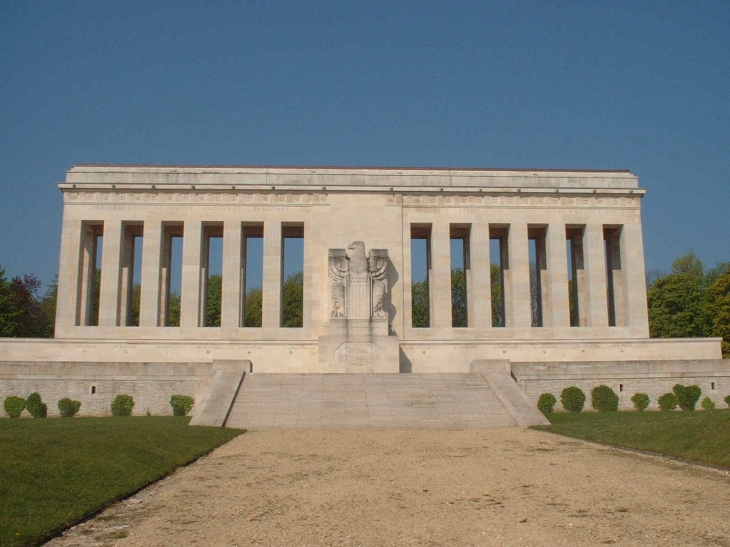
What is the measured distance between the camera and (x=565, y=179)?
41.0 m

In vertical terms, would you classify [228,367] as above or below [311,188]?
below

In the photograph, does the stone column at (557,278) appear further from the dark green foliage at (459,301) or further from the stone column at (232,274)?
the dark green foliage at (459,301)

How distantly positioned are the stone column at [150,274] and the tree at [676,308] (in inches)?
1495

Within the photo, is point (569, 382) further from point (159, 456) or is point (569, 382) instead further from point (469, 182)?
point (159, 456)

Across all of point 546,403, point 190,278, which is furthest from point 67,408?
point 546,403

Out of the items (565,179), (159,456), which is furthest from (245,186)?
(159,456)

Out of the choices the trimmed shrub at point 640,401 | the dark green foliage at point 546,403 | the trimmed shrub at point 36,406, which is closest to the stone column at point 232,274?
the trimmed shrub at point 36,406

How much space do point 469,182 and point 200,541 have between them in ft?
112

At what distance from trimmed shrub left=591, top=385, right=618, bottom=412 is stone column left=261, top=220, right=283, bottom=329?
17015 mm

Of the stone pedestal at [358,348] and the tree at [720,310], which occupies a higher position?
the tree at [720,310]

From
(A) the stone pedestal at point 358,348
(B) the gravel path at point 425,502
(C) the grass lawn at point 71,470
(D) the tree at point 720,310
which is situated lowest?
(B) the gravel path at point 425,502

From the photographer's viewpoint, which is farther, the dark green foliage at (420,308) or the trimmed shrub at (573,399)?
the dark green foliage at (420,308)

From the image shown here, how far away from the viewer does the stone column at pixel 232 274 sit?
3878cm

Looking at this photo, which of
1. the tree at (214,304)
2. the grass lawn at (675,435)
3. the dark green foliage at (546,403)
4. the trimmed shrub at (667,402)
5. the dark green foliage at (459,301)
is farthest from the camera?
the dark green foliage at (459,301)
